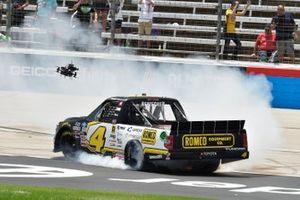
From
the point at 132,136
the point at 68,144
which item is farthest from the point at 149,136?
the point at 68,144

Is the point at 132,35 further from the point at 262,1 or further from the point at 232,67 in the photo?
the point at 262,1

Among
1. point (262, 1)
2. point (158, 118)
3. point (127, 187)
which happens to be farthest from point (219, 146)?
point (262, 1)

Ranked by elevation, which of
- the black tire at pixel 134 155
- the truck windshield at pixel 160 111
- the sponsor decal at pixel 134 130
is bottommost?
the black tire at pixel 134 155

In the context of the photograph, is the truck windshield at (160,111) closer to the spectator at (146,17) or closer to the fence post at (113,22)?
the fence post at (113,22)

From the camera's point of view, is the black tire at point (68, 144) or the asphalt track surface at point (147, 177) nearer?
the asphalt track surface at point (147, 177)

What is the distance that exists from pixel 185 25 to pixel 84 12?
340 cm

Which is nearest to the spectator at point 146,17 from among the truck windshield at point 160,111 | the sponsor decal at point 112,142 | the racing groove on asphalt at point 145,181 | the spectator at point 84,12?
the spectator at point 84,12

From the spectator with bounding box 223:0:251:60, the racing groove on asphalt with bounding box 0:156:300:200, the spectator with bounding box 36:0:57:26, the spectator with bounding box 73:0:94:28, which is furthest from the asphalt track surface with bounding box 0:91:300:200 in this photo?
the spectator with bounding box 36:0:57:26

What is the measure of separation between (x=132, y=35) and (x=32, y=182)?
505 inches

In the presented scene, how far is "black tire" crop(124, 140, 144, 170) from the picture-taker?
1406 cm

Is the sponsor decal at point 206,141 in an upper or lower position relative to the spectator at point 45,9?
lower

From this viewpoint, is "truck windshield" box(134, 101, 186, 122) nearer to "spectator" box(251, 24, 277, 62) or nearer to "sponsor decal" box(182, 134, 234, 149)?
"sponsor decal" box(182, 134, 234, 149)

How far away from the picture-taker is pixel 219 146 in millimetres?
14031

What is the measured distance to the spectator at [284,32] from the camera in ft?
76.4
